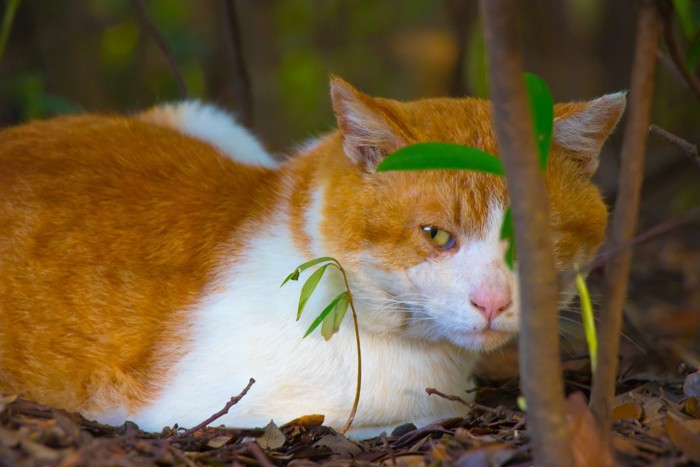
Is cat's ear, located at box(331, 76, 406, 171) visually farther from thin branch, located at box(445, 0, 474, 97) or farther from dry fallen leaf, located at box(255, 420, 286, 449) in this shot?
thin branch, located at box(445, 0, 474, 97)

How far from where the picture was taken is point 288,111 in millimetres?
8320

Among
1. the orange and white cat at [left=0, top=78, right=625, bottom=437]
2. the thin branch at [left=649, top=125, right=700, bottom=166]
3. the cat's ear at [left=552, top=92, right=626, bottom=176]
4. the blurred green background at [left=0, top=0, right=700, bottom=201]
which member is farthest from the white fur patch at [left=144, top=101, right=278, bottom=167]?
the thin branch at [left=649, top=125, right=700, bottom=166]

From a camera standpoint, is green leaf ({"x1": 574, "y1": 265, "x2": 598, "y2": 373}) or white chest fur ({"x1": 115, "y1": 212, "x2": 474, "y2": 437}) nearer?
green leaf ({"x1": 574, "y1": 265, "x2": 598, "y2": 373})

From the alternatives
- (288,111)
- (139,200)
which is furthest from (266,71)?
(139,200)

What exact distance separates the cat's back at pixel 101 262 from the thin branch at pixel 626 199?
144cm

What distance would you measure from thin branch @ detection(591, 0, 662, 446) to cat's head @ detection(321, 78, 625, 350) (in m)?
0.53

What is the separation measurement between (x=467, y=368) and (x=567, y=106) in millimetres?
955

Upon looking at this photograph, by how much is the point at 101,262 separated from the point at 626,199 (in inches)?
71.5

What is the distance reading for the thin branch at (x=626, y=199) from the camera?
5.52 ft

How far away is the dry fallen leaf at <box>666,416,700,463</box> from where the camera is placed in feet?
6.43

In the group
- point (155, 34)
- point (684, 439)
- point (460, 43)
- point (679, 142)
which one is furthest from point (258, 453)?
point (460, 43)

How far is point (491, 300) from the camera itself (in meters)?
2.33

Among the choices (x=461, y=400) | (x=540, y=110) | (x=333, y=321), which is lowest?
(x=461, y=400)

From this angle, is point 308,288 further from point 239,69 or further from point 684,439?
point 239,69
